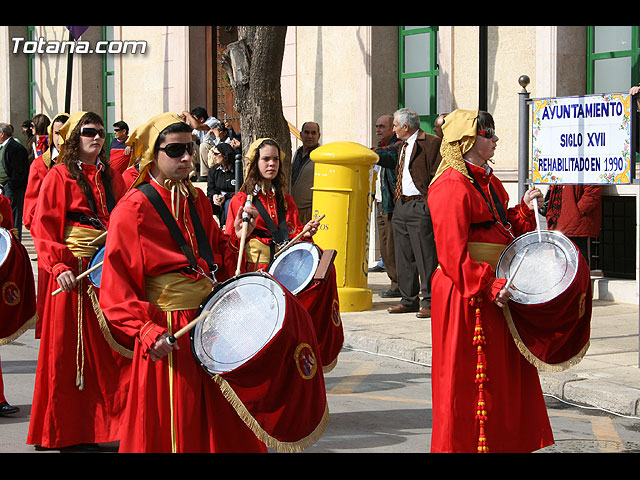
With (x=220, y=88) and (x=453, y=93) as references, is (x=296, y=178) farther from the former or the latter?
(x=220, y=88)

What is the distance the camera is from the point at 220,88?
21172 millimetres

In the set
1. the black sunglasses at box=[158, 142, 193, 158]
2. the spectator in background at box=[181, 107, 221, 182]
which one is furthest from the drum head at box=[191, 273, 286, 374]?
the spectator in background at box=[181, 107, 221, 182]

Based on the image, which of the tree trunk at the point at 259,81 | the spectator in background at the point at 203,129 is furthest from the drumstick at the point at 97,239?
the spectator in background at the point at 203,129

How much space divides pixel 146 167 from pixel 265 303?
90cm

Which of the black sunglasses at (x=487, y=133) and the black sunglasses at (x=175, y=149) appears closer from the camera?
the black sunglasses at (x=175, y=149)

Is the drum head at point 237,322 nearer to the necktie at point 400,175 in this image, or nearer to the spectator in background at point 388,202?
the necktie at point 400,175

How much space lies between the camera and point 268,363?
414cm

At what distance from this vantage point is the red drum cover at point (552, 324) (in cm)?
531

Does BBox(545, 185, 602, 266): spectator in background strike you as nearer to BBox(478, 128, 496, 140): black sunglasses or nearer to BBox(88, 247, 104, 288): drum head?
BBox(478, 128, 496, 140): black sunglasses

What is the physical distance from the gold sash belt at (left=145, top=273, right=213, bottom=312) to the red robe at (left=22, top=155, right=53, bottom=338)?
218 centimetres

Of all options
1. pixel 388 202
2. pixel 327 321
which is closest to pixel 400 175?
pixel 388 202

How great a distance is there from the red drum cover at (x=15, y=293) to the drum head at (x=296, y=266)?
1.91 meters

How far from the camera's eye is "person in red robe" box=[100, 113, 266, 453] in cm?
445
